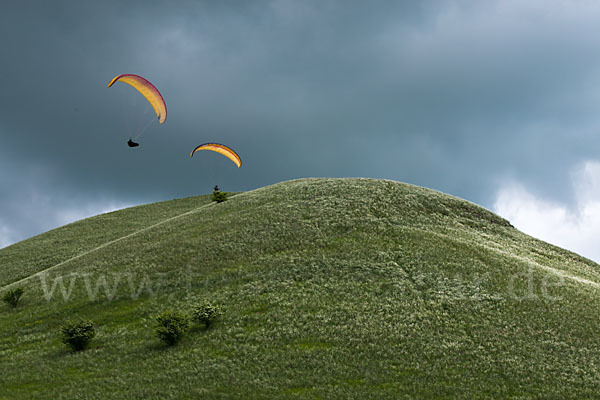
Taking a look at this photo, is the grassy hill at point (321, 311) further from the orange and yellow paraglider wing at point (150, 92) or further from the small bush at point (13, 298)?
the orange and yellow paraglider wing at point (150, 92)

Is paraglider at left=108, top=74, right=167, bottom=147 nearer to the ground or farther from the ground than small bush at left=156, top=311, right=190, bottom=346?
farther from the ground

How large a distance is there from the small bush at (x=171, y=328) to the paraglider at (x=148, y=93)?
19765 mm

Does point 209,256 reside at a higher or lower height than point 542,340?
higher

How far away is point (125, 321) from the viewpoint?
32.1 m

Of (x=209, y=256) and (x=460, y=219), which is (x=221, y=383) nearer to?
(x=209, y=256)

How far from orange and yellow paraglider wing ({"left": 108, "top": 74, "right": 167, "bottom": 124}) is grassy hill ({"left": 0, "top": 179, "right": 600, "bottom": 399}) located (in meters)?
13.7

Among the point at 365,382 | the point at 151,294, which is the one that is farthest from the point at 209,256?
the point at 365,382

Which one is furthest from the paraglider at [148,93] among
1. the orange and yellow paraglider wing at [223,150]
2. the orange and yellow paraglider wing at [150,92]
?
the orange and yellow paraglider wing at [223,150]

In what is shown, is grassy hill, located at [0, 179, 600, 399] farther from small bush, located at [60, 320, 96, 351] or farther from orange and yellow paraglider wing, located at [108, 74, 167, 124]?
orange and yellow paraglider wing, located at [108, 74, 167, 124]

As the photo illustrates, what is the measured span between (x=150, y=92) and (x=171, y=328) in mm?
25211

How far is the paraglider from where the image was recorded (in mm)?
41753

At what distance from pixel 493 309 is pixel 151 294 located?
2590 centimetres

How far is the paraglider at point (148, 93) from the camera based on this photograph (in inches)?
1644

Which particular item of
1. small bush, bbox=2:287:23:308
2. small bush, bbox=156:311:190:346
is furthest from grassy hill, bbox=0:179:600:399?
small bush, bbox=2:287:23:308
